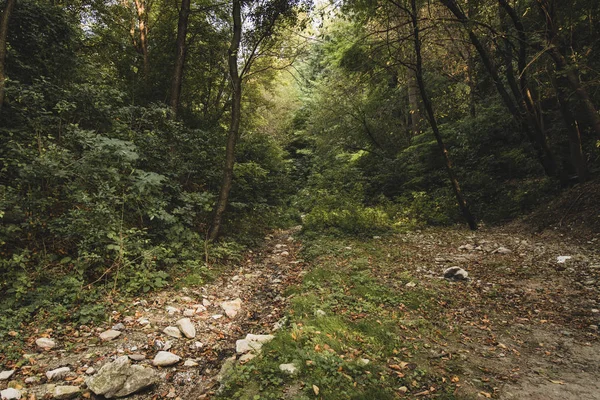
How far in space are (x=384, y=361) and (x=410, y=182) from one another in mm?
10474

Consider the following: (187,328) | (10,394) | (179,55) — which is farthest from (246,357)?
(179,55)

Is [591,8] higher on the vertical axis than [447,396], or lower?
higher

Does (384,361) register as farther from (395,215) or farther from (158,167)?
(395,215)

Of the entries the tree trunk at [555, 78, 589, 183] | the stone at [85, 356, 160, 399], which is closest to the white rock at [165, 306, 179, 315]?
the stone at [85, 356, 160, 399]

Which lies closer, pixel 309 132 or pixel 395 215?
pixel 395 215

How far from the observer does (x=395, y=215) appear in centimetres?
1143

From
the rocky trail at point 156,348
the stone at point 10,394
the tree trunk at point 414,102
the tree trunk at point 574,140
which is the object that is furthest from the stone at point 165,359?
the tree trunk at point 414,102

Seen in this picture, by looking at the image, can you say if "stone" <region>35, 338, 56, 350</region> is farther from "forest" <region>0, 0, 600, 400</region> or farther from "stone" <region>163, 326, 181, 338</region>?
"stone" <region>163, 326, 181, 338</region>

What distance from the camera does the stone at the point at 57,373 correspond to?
3.12 metres

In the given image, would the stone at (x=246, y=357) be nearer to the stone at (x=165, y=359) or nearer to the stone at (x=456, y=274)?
the stone at (x=165, y=359)

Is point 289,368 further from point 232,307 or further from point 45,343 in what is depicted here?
point 45,343

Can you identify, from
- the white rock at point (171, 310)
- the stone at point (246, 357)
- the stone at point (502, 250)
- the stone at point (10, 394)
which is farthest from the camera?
the stone at point (502, 250)

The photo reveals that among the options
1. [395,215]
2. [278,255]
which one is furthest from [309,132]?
[278,255]

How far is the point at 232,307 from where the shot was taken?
5133 millimetres
